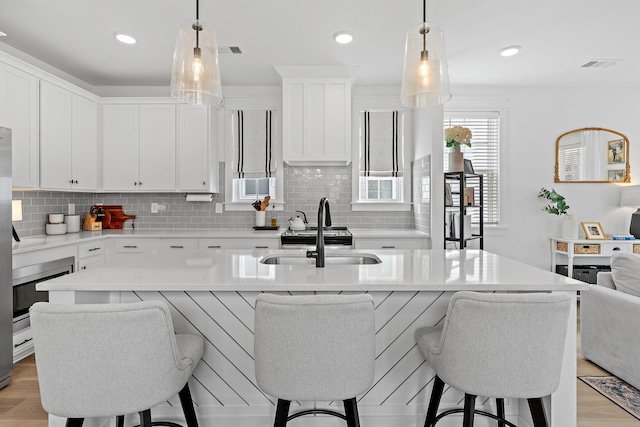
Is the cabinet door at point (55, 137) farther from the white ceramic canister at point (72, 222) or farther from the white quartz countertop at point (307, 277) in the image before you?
the white quartz countertop at point (307, 277)

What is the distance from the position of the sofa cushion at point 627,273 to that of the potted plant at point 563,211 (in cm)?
196

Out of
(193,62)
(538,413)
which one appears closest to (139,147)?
(193,62)

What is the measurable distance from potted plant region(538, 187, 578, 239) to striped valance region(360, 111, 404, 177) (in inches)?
72.1

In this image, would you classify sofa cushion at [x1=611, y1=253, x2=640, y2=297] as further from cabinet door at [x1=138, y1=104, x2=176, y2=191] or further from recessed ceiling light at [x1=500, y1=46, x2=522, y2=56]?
cabinet door at [x1=138, y1=104, x2=176, y2=191]

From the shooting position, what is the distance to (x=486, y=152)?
16.1 ft

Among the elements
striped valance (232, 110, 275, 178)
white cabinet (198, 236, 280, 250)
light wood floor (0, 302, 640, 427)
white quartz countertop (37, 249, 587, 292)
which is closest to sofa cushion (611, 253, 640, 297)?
light wood floor (0, 302, 640, 427)

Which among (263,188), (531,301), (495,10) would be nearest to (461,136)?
(495,10)

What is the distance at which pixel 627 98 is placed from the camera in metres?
4.79

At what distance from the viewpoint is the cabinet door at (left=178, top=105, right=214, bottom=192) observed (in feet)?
14.3

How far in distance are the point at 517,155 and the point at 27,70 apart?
525 centimetres

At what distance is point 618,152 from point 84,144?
6275 mm

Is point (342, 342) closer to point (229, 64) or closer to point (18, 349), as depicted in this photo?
point (18, 349)

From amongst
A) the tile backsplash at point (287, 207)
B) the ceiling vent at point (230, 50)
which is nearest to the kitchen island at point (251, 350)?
the ceiling vent at point (230, 50)

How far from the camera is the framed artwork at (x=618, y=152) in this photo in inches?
188
